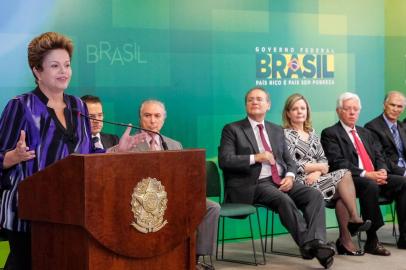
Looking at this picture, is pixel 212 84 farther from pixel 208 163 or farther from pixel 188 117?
pixel 208 163

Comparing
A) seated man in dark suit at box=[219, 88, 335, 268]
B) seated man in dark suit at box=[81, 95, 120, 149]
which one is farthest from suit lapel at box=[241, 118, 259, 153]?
seated man in dark suit at box=[81, 95, 120, 149]

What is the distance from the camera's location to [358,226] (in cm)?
654

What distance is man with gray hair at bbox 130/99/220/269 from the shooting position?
562 cm

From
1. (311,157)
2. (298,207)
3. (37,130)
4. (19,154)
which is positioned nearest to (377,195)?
(311,157)

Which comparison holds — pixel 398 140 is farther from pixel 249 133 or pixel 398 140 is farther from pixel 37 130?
pixel 37 130

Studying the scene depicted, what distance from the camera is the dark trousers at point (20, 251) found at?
3.51 metres

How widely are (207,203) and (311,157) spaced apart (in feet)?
4.47

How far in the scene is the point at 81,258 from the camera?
317cm

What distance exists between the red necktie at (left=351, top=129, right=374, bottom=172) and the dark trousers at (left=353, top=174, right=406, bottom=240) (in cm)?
19

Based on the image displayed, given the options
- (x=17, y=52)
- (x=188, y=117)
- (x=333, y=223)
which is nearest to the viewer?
(x=17, y=52)

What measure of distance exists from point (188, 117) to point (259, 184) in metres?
1.07

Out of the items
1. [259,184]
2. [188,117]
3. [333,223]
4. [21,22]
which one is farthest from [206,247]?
[333,223]

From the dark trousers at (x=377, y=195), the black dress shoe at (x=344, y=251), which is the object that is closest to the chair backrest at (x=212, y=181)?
the black dress shoe at (x=344, y=251)

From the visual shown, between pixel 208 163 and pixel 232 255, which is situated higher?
pixel 208 163
